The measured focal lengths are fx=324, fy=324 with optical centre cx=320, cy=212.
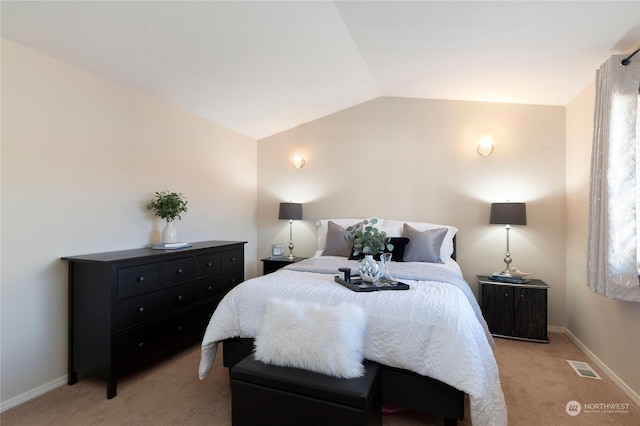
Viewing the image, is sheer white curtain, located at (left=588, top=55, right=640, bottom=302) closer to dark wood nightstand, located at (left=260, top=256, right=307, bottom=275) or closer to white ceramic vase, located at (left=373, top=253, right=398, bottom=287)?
white ceramic vase, located at (left=373, top=253, right=398, bottom=287)

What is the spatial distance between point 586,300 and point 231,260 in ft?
11.1

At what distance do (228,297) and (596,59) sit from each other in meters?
3.27

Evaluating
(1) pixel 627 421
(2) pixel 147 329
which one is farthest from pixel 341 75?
(1) pixel 627 421

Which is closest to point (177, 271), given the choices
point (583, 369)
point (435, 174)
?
point (435, 174)

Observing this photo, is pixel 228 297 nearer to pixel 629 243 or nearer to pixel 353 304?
pixel 353 304

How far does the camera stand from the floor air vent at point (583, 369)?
2.47 meters

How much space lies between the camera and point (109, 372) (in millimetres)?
2180

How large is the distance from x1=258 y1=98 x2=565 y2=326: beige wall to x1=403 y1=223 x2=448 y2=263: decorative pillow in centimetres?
60

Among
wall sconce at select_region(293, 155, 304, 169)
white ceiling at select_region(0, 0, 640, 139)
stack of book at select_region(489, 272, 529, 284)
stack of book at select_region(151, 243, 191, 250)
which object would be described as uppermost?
white ceiling at select_region(0, 0, 640, 139)

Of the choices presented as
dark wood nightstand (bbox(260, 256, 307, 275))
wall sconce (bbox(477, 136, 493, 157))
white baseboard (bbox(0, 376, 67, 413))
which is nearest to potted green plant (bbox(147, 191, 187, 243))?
white baseboard (bbox(0, 376, 67, 413))

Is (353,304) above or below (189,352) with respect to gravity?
above

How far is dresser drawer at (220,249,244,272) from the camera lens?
331 cm

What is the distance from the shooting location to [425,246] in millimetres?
3219

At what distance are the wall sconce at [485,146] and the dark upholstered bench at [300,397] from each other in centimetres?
295
